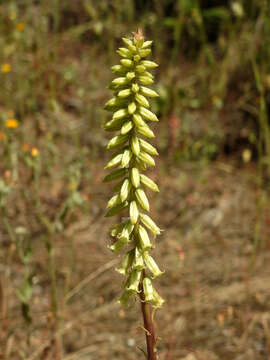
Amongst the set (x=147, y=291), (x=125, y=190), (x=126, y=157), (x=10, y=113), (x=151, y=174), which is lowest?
(x=147, y=291)

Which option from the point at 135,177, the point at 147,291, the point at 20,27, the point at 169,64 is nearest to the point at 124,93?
the point at 135,177

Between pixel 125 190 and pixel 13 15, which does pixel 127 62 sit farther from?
pixel 13 15

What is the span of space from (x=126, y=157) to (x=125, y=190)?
13cm

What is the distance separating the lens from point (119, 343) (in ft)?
10.5

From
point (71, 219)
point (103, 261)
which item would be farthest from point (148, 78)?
point (71, 219)

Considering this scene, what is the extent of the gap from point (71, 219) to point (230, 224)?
147cm

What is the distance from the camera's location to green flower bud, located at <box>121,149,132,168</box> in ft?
6.00

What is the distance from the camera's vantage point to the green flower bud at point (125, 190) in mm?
1843

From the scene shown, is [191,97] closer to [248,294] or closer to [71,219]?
[71,219]

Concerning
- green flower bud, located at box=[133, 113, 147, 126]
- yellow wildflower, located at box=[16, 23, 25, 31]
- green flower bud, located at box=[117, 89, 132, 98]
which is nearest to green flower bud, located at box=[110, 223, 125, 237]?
green flower bud, located at box=[133, 113, 147, 126]

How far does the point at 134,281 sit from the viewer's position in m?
1.91

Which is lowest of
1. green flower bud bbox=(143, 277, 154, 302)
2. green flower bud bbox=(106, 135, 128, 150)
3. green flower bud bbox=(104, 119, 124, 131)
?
green flower bud bbox=(143, 277, 154, 302)

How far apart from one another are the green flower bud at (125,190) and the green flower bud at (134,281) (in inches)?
13.0

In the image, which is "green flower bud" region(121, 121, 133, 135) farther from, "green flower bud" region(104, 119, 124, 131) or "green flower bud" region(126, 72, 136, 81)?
"green flower bud" region(126, 72, 136, 81)
